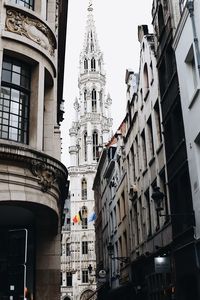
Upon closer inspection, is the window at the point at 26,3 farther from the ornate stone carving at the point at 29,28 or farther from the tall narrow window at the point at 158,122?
the tall narrow window at the point at 158,122

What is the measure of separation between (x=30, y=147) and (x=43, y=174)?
100cm

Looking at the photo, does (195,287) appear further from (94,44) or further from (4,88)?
(94,44)

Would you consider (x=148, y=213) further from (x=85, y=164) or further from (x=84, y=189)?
(x=85, y=164)

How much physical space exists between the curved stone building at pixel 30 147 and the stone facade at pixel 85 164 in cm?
→ 6539

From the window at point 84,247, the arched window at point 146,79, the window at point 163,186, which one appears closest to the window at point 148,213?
the window at point 163,186

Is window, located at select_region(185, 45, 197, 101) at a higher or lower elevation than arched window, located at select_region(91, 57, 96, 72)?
lower

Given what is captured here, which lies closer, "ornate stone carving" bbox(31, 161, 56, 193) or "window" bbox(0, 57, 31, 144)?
"ornate stone carving" bbox(31, 161, 56, 193)

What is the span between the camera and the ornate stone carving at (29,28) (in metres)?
14.0

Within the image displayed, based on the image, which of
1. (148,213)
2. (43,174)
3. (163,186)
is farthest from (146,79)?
(43,174)

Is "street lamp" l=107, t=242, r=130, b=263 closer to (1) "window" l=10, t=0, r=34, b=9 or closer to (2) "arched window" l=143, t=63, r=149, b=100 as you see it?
(2) "arched window" l=143, t=63, r=149, b=100

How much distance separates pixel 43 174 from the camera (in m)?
13.1

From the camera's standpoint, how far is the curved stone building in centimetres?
1247

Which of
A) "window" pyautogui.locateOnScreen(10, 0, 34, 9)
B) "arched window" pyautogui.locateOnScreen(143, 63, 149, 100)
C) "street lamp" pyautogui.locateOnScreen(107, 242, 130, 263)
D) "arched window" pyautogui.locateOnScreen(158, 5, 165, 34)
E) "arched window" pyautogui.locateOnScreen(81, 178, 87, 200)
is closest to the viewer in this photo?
"window" pyautogui.locateOnScreen(10, 0, 34, 9)

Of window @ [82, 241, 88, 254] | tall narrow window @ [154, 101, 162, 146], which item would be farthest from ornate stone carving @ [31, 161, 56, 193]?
window @ [82, 241, 88, 254]
